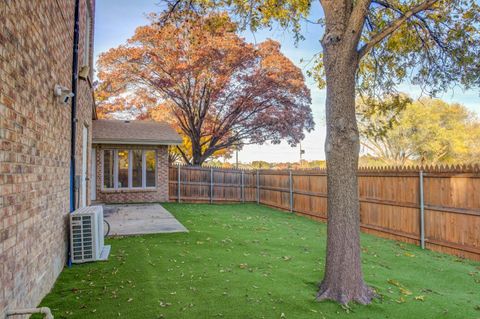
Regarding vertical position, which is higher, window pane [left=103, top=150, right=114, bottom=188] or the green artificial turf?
window pane [left=103, top=150, right=114, bottom=188]

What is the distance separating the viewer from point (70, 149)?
585 cm

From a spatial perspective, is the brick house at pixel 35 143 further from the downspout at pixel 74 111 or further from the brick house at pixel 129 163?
the brick house at pixel 129 163

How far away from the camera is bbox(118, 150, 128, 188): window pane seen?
15.4 metres

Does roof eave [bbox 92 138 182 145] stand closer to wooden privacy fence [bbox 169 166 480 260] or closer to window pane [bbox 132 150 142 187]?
window pane [bbox 132 150 142 187]

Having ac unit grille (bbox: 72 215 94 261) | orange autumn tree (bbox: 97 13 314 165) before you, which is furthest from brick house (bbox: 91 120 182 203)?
ac unit grille (bbox: 72 215 94 261)

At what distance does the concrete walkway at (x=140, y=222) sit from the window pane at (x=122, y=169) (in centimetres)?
352

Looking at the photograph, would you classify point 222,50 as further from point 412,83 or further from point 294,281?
point 294,281

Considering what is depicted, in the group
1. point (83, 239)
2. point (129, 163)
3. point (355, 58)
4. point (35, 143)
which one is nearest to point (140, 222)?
point (83, 239)

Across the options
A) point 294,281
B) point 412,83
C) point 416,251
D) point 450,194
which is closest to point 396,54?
point 412,83

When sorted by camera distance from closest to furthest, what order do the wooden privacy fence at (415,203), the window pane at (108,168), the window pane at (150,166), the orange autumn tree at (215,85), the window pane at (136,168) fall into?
the wooden privacy fence at (415,203) → the window pane at (108,168) → the window pane at (136,168) → the window pane at (150,166) → the orange autumn tree at (215,85)

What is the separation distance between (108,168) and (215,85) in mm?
7488

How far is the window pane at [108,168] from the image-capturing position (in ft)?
49.7

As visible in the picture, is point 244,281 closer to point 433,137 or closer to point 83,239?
point 83,239

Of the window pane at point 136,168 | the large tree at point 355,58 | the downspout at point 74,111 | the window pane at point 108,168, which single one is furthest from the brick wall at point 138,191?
the large tree at point 355,58
